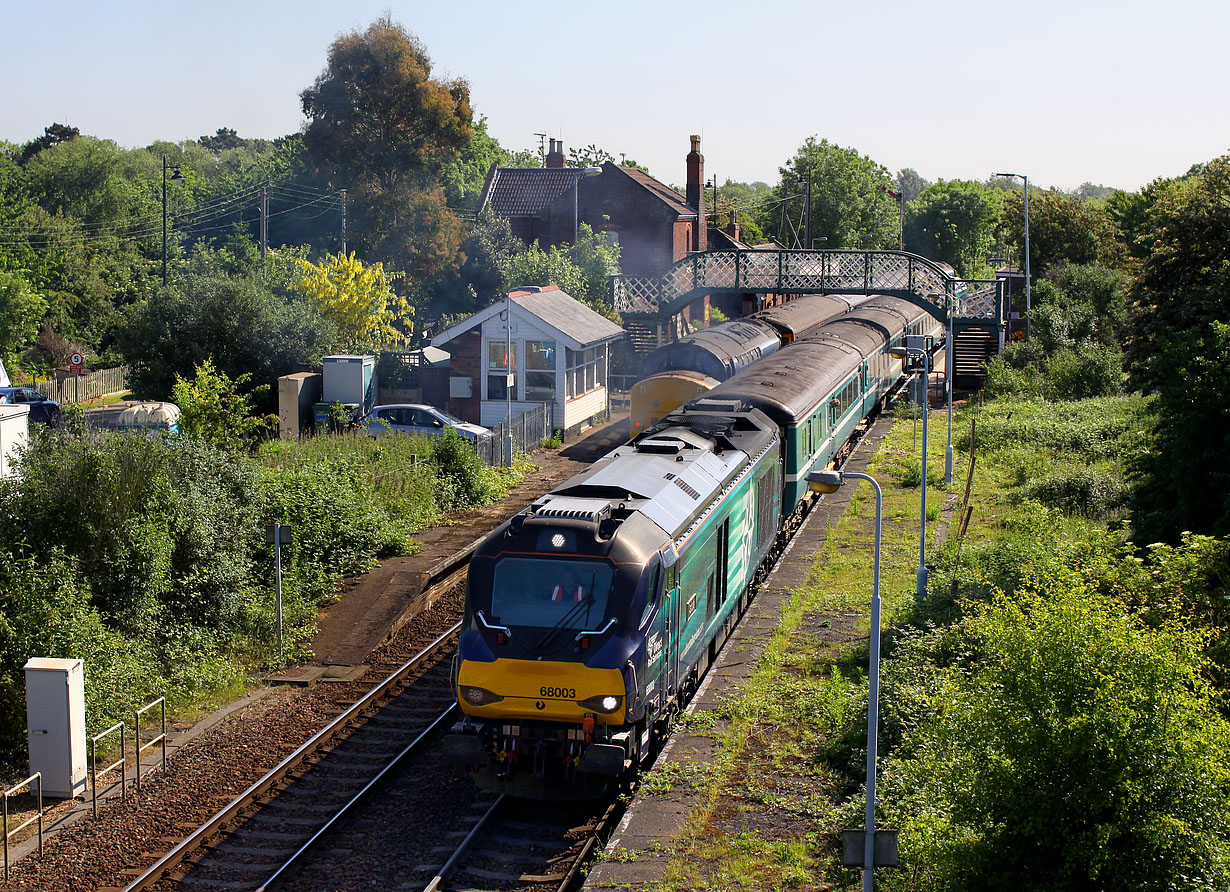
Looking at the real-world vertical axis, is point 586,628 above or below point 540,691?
above

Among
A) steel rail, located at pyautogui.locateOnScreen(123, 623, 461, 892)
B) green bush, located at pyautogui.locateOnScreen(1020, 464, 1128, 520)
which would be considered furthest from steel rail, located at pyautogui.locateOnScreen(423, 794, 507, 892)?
green bush, located at pyautogui.locateOnScreen(1020, 464, 1128, 520)

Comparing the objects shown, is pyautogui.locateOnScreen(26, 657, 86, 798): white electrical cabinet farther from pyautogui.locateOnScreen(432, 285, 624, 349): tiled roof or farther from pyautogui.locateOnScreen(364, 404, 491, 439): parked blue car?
pyautogui.locateOnScreen(432, 285, 624, 349): tiled roof

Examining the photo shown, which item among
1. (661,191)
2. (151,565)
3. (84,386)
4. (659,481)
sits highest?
(661,191)

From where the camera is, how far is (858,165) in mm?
78625

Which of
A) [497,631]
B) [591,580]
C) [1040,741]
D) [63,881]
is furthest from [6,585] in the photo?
[1040,741]

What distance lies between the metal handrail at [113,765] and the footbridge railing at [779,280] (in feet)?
98.6

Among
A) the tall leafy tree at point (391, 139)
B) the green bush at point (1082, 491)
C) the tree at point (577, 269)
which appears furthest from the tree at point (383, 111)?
the green bush at point (1082, 491)

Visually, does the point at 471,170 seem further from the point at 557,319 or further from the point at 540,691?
the point at 540,691

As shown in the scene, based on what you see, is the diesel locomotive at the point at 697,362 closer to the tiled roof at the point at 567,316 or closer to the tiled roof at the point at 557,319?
the tiled roof at the point at 557,319

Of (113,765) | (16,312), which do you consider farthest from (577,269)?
(113,765)

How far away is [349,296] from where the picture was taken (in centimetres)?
3675

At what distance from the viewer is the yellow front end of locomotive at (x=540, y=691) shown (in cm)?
1073

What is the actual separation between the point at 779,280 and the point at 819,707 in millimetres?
29667

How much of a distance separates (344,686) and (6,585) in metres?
4.34
